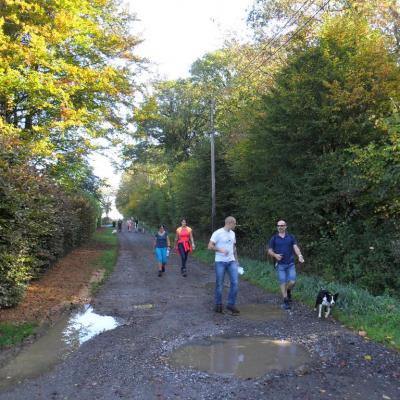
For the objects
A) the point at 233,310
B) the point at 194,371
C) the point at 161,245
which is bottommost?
the point at 194,371

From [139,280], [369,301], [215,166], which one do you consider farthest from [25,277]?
[215,166]

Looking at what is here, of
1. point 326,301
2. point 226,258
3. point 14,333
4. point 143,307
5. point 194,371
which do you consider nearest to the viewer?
point 194,371

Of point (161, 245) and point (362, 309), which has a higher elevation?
point (161, 245)

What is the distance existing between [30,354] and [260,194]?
32.1 ft

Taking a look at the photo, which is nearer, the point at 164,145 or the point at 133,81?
the point at 133,81

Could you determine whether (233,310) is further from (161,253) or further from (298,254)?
(161,253)

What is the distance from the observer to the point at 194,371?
Answer: 5.19m

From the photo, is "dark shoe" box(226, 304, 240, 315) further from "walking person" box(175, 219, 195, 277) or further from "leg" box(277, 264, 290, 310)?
"walking person" box(175, 219, 195, 277)

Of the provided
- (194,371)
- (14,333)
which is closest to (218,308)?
(194,371)

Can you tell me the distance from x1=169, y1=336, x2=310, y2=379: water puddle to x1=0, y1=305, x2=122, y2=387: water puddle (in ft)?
5.48

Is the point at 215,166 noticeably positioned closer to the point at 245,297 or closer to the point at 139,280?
the point at 139,280

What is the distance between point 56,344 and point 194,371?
256 cm

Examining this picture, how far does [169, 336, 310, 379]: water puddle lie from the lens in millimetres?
5219

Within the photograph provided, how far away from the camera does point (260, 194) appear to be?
Answer: 571 inches
